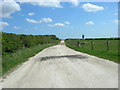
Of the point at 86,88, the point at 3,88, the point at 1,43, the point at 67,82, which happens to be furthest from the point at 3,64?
the point at 86,88

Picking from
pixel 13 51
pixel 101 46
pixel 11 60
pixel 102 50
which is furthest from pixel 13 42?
pixel 101 46

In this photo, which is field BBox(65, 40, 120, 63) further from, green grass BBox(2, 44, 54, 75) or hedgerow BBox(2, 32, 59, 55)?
hedgerow BBox(2, 32, 59, 55)

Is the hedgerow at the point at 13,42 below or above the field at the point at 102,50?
above

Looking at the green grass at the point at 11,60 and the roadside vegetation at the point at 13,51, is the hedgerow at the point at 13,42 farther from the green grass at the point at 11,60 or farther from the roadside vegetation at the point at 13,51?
the green grass at the point at 11,60

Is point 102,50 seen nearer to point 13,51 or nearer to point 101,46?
point 13,51

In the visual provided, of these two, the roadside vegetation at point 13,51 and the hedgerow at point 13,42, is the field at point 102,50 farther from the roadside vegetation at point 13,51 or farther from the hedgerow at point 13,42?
the hedgerow at point 13,42

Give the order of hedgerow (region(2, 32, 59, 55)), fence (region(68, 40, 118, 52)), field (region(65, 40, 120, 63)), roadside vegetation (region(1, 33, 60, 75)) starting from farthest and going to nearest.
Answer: fence (region(68, 40, 118, 52)) → hedgerow (region(2, 32, 59, 55)) → field (region(65, 40, 120, 63)) → roadside vegetation (region(1, 33, 60, 75))

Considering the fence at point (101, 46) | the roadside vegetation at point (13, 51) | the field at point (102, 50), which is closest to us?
the roadside vegetation at point (13, 51)

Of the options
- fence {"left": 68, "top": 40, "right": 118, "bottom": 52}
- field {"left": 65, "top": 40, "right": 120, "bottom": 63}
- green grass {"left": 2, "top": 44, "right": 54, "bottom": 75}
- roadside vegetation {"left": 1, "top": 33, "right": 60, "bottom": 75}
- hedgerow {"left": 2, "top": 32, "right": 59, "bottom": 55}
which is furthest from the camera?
fence {"left": 68, "top": 40, "right": 118, "bottom": 52}

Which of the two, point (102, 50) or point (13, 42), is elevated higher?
point (13, 42)

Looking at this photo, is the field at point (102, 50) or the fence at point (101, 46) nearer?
the field at point (102, 50)

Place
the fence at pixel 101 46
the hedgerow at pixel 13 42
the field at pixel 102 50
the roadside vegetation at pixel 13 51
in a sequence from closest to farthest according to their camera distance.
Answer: the roadside vegetation at pixel 13 51 < the field at pixel 102 50 < the hedgerow at pixel 13 42 < the fence at pixel 101 46

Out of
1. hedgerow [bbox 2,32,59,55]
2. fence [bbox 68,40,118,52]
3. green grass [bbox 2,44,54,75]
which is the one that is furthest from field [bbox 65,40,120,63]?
hedgerow [bbox 2,32,59,55]

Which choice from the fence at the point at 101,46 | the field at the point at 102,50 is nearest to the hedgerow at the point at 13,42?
the field at the point at 102,50
